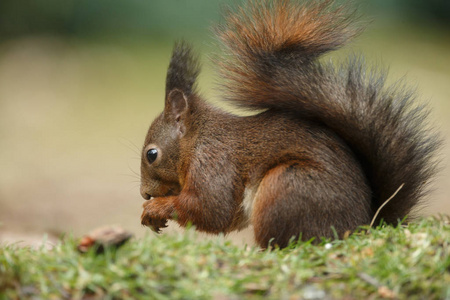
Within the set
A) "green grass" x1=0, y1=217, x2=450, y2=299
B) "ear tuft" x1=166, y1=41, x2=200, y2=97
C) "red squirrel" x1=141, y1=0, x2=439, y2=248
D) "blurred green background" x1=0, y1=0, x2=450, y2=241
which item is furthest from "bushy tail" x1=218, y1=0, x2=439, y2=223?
"blurred green background" x1=0, y1=0, x2=450, y2=241

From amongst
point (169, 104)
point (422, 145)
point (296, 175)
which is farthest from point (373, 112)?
point (169, 104)

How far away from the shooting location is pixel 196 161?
113 inches

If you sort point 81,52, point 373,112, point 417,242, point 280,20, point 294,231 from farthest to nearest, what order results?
point 81,52 → point 280,20 → point 373,112 → point 294,231 → point 417,242

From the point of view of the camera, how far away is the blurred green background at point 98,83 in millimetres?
5590

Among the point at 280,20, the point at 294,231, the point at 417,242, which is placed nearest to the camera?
the point at 417,242

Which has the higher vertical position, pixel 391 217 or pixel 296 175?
pixel 296 175

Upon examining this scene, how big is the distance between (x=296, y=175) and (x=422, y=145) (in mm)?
687

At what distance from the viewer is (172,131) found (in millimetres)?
3090

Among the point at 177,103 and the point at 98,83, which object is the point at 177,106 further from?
the point at 98,83

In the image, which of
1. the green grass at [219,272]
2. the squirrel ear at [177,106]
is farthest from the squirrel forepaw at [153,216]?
the green grass at [219,272]

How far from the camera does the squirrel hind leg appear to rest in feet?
8.11

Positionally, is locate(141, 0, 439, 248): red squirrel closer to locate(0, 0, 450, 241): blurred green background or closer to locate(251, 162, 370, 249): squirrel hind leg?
locate(251, 162, 370, 249): squirrel hind leg

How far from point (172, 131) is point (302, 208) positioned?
964mm

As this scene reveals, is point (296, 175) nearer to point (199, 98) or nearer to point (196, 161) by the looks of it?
point (196, 161)
